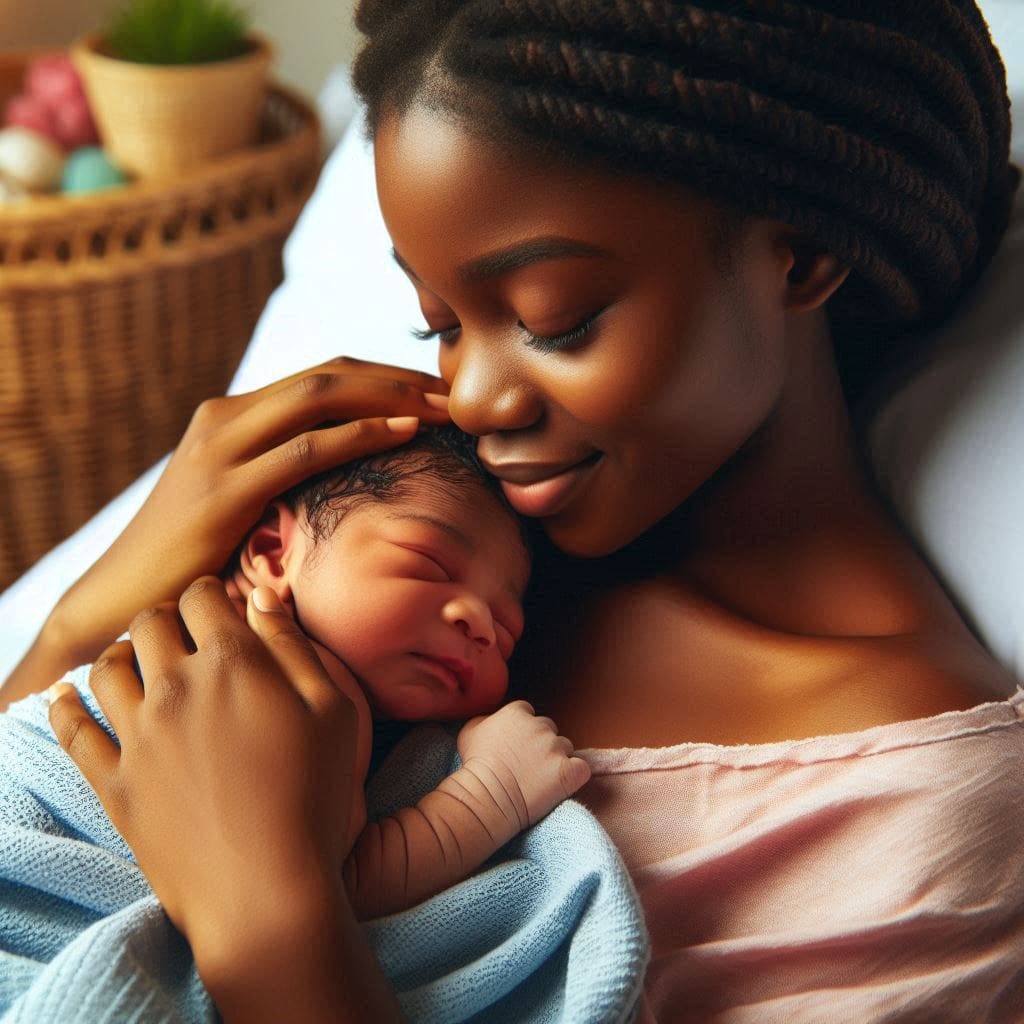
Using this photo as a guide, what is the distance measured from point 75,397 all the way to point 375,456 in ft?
3.08

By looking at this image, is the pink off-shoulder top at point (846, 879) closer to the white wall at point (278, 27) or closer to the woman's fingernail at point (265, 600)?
the woman's fingernail at point (265, 600)

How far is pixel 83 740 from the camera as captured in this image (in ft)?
2.83

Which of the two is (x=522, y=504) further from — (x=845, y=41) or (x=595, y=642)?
(x=845, y=41)

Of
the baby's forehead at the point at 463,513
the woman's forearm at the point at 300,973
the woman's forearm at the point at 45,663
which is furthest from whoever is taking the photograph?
the woman's forearm at the point at 45,663

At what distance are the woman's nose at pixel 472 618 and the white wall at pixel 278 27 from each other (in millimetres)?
1562

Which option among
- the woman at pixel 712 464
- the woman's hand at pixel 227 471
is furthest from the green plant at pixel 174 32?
the woman at pixel 712 464

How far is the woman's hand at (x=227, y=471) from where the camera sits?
98cm

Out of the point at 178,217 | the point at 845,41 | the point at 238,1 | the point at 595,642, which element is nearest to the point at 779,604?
the point at 595,642

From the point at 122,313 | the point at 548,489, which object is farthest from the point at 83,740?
the point at 122,313

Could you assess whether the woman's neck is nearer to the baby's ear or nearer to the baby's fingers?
the baby's ear

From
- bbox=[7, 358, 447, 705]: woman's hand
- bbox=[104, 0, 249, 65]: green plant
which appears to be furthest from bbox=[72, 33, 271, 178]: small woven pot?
bbox=[7, 358, 447, 705]: woman's hand

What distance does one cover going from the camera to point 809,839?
83cm

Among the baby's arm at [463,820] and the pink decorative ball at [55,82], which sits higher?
the pink decorative ball at [55,82]

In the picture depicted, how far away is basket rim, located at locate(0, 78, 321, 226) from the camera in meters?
1.62
